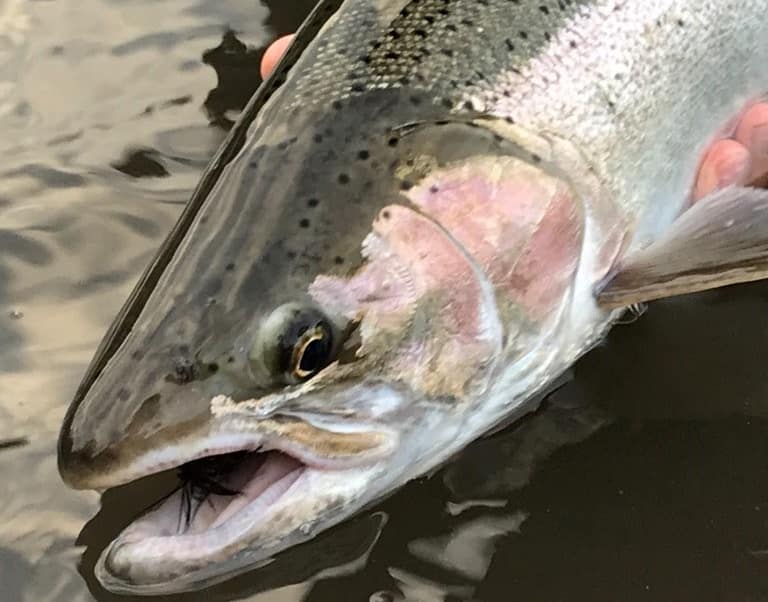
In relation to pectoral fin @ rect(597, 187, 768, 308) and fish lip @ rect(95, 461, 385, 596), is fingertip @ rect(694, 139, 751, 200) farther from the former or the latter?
fish lip @ rect(95, 461, 385, 596)

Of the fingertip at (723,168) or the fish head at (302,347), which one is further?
the fingertip at (723,168)

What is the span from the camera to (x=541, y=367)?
142 centimetres

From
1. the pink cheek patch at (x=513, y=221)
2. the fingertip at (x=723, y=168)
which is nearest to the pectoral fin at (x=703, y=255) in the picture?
the pink cheek patch at (x=513, y=221)

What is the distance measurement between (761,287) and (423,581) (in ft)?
2.53

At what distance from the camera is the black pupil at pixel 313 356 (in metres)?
1.19

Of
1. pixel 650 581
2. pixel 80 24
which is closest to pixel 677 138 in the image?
pixel 650 581

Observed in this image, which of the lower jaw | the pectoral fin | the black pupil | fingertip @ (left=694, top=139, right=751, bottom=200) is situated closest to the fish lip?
the lower jaw

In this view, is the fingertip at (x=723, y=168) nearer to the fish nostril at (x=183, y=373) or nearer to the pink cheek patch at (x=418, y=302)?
the pink cheek patch at (x=418, y=302)

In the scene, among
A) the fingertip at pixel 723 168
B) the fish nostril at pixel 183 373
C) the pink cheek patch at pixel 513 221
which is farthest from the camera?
the fingertip at pixel 723 168

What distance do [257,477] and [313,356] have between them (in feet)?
0.50

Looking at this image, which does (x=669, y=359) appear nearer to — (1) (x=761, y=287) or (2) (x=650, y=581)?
(1) (x=761, y=287)

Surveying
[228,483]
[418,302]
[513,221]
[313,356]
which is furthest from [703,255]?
[228,483]

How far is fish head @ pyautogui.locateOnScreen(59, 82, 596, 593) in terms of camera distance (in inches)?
46.1

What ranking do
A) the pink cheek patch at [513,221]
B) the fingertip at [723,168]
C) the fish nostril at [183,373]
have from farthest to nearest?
the fingertip at [723,168], the pink cheek patch at [513,221], the fish nostril at [183,373]
